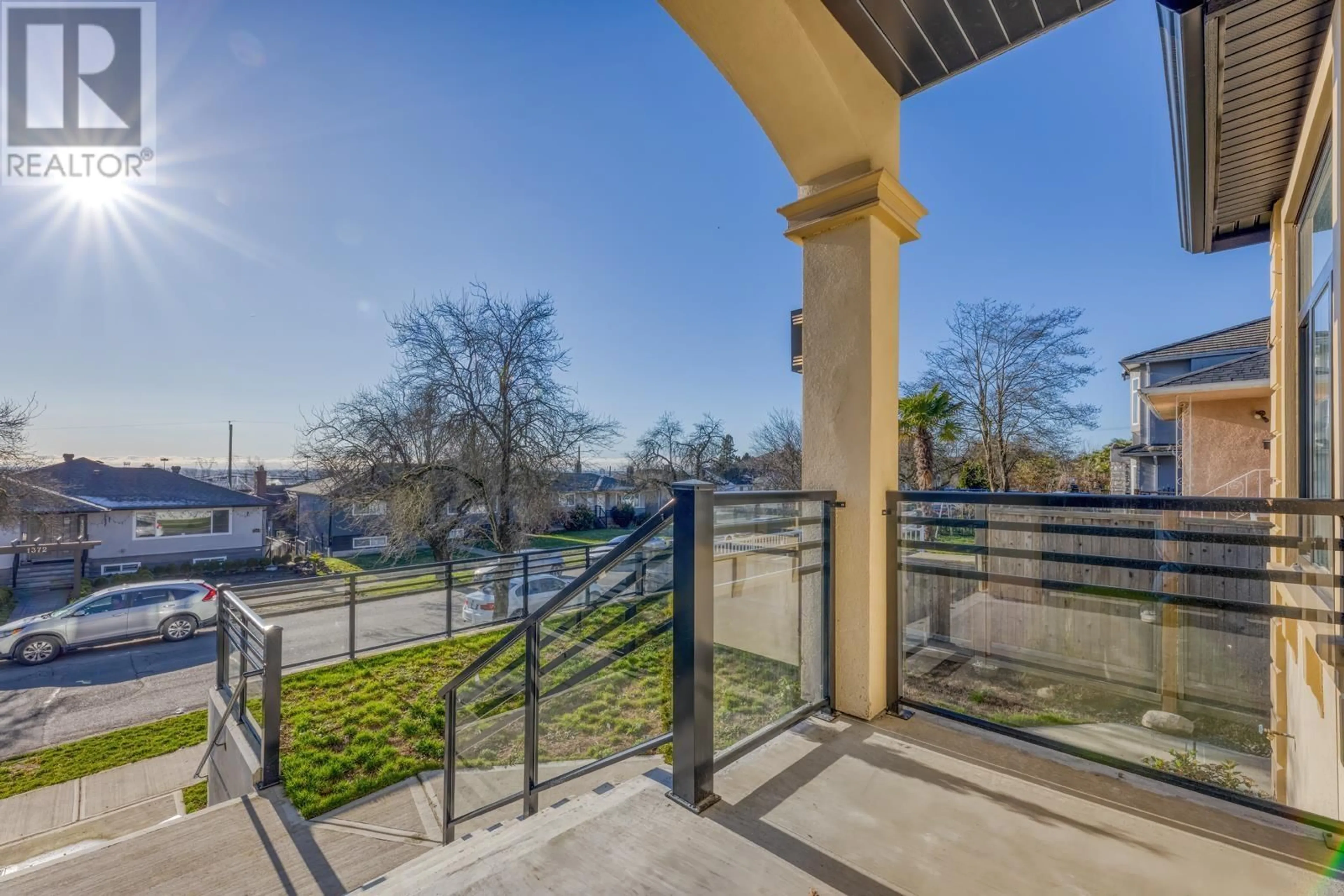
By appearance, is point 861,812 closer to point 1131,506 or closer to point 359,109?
point 1131,506

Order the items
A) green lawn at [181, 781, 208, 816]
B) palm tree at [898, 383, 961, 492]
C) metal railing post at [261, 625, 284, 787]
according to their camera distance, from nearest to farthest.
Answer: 1. metal railing post at [261, 625, 284, 787]
2. green lawn at [181, 781, 208, 816]
3. palm tree at [898, 383, 961, 492]

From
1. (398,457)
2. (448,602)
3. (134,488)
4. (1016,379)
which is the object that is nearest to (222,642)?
(448,602)

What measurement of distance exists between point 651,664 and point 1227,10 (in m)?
3.64

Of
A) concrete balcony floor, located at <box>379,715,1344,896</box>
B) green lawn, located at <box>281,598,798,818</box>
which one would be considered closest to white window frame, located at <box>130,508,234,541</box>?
green lawn, located at <box>281,598,798,818</box>

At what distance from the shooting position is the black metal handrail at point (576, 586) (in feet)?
6.09

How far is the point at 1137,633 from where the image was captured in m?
2.02

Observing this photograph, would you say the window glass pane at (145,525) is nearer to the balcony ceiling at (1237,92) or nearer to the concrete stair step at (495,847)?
the concrete stair step at (495,847)

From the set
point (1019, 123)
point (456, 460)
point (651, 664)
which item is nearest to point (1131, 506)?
point (651, 664)

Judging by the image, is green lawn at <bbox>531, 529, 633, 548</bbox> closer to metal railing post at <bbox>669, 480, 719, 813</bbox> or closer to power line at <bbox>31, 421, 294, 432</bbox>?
power line at <bbox>31, 421, 294, 432</bbox>

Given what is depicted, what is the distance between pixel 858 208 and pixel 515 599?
7.36 m

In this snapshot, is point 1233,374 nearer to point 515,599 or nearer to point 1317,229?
point 1317,229

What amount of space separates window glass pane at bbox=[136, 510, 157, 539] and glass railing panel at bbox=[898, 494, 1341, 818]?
23590mm

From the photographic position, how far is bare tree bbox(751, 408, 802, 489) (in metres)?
19.0

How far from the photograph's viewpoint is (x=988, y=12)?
2254 millimetres
